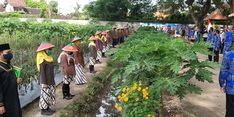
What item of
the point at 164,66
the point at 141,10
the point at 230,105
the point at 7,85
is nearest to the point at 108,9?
the point at 141,10

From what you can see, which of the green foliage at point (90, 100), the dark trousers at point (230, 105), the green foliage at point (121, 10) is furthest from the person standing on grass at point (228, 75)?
the green foliage at point (121, 10)

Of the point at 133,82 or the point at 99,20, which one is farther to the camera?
the point at 99,20

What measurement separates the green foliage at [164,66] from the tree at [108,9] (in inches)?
1325

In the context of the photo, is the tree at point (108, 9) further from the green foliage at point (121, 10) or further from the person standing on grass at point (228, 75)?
the person standing on grass at point (228, 75)

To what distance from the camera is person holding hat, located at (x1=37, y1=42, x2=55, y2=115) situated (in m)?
7.79

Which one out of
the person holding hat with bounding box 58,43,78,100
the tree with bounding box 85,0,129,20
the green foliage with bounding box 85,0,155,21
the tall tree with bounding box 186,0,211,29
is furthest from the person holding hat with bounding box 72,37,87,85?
the tree with bounding box 85,0,129,20

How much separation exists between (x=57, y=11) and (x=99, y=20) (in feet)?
109

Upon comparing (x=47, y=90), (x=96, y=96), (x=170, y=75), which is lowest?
(x=96, y=96)

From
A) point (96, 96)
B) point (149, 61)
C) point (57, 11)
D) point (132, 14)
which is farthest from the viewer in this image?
point (57, 11)

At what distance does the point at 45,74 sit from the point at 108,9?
33581 millimetres

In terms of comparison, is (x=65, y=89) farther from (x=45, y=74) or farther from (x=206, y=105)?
(x=206, y=105)

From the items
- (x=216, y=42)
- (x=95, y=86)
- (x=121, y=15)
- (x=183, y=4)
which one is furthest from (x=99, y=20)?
(x=95, y=86)

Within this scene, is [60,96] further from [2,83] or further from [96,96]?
[2,83]

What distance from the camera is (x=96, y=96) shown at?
10891 millimetres
